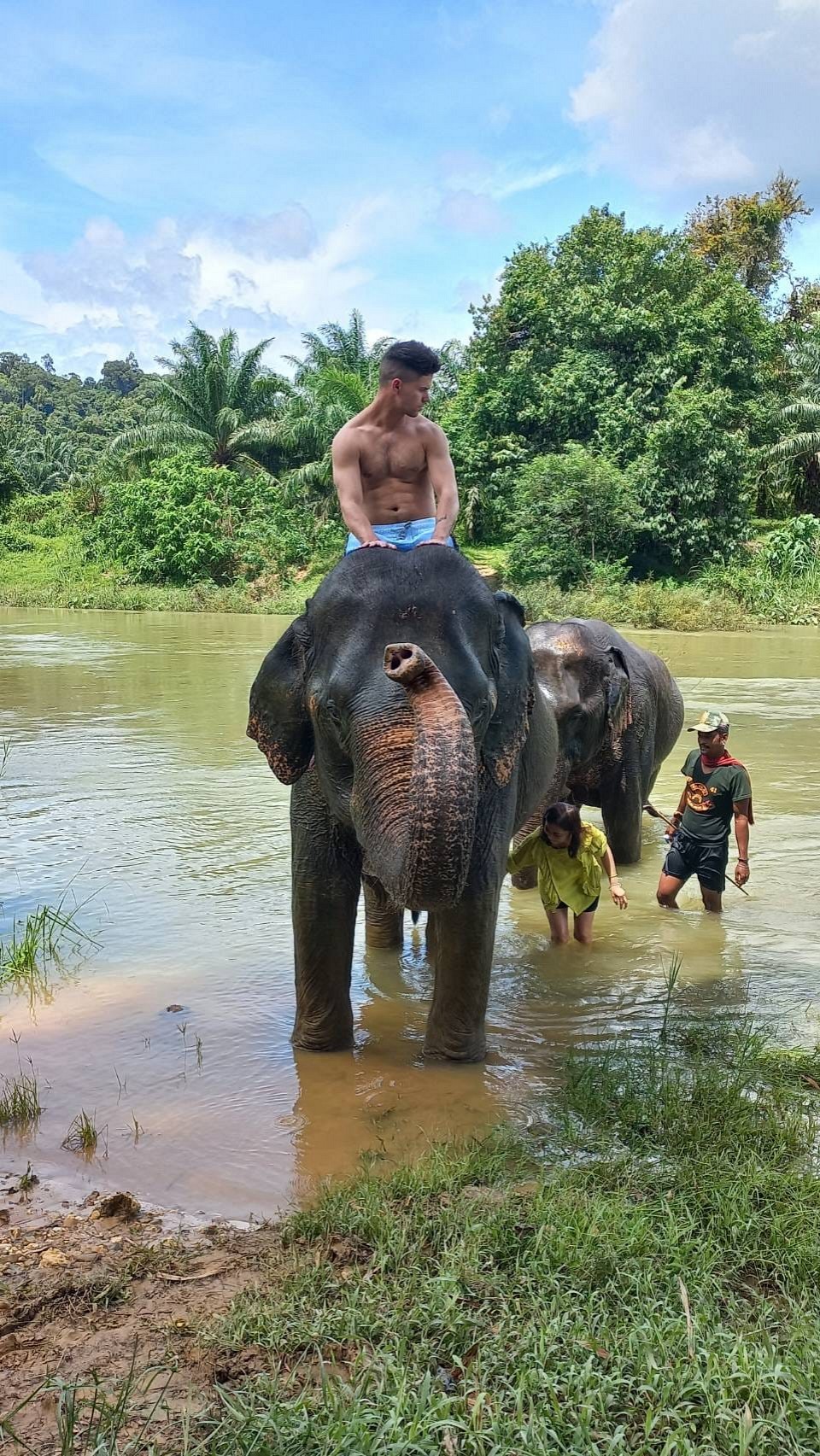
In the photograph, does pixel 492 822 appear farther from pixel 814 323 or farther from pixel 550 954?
pixel 814 323

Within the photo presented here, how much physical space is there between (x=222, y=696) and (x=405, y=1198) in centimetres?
1186

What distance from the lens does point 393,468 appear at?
455cm

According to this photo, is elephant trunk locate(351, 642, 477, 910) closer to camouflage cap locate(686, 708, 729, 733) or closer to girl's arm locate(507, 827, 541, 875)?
girl's arm locate(507, 827, 541, 875)

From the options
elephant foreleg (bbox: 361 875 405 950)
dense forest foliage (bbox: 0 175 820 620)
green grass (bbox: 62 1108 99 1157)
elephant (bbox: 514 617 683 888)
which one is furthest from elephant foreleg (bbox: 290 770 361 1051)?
dense forest foliage (bbox: 0 175 820 620)

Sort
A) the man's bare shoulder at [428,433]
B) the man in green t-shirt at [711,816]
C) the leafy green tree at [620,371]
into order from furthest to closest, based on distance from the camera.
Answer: the leafy green tree at [620,371]
the man in green t-shirt at [711,816]
the man's bare shoulder at [428,433]

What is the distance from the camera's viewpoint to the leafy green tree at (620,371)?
29297mm

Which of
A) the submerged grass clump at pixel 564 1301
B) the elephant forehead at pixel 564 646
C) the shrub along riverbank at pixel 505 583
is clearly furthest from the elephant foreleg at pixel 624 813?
the shrub along riverbank at pixel 505 583

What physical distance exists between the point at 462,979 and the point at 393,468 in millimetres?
1863

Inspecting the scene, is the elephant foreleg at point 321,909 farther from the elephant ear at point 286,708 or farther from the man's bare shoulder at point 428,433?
the man's bare shoulder at point 428,433

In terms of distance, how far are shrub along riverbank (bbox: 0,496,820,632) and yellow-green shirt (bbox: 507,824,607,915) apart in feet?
42.6

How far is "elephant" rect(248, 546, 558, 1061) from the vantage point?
127 inches

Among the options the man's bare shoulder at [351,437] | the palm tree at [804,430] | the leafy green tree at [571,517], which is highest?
the palm tree at [804,430]

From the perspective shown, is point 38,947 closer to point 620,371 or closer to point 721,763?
point 721,763

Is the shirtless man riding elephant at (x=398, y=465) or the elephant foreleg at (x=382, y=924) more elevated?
the shirtless man riding elephant at (x=398, y=465)
